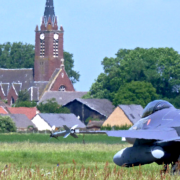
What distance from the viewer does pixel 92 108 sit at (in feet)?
332

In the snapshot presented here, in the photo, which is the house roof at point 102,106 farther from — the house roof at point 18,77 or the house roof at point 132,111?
the house roof at point 18,77

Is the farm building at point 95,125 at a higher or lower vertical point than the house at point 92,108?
lower

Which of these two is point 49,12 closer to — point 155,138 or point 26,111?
point 26,111

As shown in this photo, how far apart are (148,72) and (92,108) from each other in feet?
35.4

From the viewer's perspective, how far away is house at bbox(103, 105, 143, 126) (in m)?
86.2

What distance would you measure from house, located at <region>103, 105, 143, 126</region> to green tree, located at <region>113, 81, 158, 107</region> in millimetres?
3385

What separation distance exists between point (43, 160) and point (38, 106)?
85.6 m

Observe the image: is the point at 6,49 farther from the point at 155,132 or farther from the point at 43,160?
the point at 155,132

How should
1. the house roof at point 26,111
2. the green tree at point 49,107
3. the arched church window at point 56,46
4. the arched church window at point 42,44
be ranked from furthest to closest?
1. the arched church window at point 42,44
2. the arched church window at point 56,46
3. the green tree at point 49,107
4. the house roof at point 26,111

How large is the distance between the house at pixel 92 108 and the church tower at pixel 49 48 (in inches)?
1094

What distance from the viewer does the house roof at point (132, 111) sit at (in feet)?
282

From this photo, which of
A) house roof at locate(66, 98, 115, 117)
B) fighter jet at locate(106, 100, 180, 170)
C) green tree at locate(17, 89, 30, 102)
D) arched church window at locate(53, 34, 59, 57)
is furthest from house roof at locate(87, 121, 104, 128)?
fighter jet at locate(106, 100, 180, 170)

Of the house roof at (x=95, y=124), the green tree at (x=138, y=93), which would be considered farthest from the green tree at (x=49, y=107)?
the green tree at (x=138, y=93)

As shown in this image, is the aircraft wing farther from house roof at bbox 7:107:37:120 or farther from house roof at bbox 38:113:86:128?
house roof at bbox 7:107:37:120
